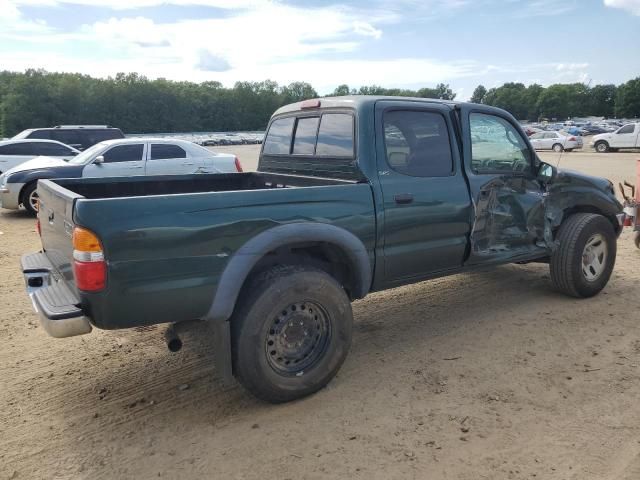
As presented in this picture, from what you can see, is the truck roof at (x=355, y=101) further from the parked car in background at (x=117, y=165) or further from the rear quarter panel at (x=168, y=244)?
the parked car in background at (x=117, y=165)

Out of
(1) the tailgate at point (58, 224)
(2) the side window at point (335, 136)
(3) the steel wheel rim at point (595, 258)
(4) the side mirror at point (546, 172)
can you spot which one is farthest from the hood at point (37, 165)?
(3) the steel wheel rim at point (595, 258)

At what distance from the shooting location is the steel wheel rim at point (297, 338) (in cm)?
342

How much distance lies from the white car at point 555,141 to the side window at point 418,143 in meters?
29.9

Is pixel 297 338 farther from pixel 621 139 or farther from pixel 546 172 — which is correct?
pixel 621 139

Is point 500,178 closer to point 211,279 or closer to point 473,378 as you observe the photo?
point 473,378

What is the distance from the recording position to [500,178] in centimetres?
471

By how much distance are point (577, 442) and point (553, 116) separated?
5937 inches

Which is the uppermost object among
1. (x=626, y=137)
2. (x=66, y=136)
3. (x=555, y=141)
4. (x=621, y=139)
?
(x=626, y=137)

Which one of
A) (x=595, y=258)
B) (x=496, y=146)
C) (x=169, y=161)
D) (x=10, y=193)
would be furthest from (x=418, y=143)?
(x=10, y=193)

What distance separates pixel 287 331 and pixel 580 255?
3.39 m

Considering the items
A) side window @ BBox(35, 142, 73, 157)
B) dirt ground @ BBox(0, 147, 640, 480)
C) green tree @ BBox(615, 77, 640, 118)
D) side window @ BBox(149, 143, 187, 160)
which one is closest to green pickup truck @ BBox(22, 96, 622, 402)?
dirt ground @ BBox(0, 147, 640, 480)

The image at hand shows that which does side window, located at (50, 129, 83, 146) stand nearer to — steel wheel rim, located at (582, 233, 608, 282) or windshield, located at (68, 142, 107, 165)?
windshield, located at (68, 142, 107, 165)

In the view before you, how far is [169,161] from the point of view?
11148mm

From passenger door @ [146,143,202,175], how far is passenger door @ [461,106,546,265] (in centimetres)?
766
